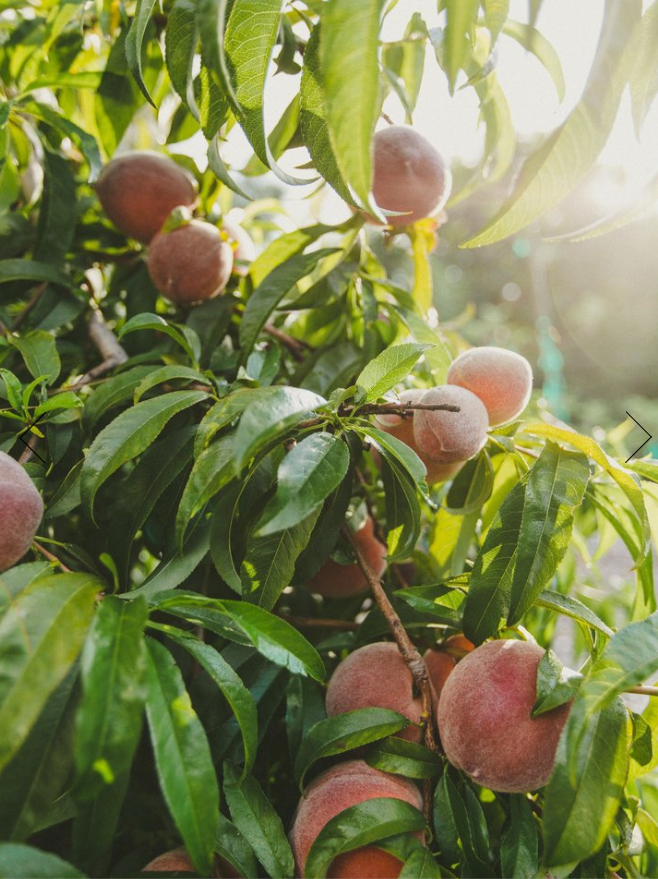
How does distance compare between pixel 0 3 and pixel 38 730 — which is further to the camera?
pixel 0 3

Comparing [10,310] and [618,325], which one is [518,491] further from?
[618,325]

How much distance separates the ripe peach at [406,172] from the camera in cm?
76

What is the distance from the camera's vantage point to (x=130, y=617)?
398 mm

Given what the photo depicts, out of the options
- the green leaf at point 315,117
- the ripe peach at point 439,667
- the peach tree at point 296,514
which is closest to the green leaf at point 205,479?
the peach tree at point 296,514

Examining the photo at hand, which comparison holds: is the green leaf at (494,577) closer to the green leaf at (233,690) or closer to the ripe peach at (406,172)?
the green leaf at (233,690)

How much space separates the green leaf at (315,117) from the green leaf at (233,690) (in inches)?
13.1

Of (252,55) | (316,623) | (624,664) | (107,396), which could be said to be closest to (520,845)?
(624,664)

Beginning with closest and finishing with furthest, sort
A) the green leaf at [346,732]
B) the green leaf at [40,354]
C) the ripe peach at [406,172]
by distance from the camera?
the green leaf at [346,732] → the green leaf at [40,354] → the ripe peach at [406,172]

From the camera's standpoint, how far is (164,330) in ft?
2.15

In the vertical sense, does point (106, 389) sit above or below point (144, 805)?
above

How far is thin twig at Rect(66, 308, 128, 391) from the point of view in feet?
2.38

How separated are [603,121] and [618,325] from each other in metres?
9.30

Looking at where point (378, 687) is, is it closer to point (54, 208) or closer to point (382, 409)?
point (382, 409)

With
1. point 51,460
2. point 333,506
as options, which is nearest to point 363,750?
point 333,506
